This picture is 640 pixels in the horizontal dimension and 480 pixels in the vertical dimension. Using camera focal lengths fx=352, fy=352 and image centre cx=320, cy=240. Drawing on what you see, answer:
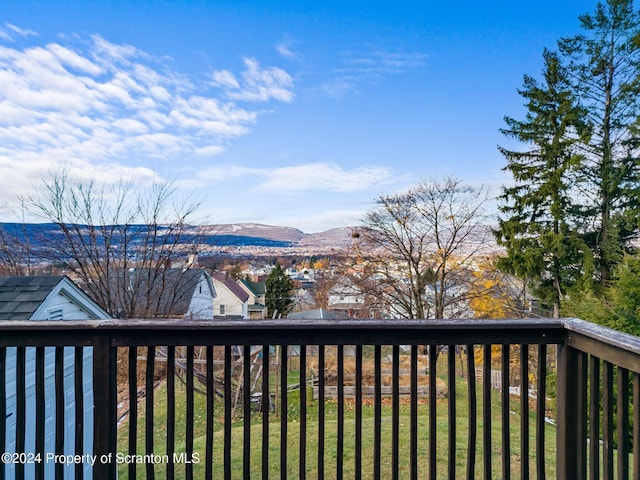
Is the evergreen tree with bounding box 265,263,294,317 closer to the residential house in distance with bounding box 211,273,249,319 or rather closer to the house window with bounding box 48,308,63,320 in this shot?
the residential house in distance with bounding box 211,273,249,319

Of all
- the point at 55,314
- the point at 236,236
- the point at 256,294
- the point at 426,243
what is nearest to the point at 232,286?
the point at 256,294

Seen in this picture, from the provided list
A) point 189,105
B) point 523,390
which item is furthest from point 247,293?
point 523,390

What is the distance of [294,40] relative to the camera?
22.6 feet

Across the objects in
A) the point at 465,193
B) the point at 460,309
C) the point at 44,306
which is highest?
the point at 465,193

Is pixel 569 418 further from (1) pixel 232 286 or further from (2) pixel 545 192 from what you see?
(1) pixel 232 286

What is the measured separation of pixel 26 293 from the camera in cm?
367

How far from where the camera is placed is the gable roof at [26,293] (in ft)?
11.2

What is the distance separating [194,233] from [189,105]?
128 inches

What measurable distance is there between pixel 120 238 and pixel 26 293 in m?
5.89

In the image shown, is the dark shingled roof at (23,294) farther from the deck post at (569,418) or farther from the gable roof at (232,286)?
the gable roof at (232,286)

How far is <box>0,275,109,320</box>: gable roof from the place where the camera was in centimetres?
341

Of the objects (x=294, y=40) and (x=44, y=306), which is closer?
(x=44, y=306)

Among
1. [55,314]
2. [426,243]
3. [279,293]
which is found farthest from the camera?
[279,293]

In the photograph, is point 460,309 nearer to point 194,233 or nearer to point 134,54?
point 194,233
